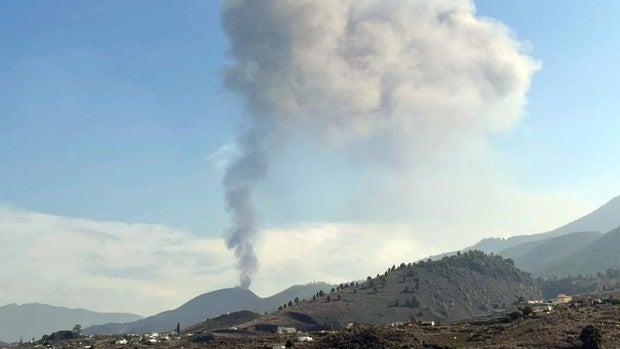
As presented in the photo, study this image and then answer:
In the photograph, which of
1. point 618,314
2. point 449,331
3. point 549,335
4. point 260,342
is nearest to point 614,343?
point 549,335

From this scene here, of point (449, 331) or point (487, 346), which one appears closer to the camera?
point (487, 346)

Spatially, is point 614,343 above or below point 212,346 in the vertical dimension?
below

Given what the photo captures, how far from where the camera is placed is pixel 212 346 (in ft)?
512

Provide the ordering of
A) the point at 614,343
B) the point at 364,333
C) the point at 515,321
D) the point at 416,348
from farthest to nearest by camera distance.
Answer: the point at 515,321 < the point at 364,333 < the point at 416,348 < the point at 614,343

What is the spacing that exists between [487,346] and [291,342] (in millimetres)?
49606

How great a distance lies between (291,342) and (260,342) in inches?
789

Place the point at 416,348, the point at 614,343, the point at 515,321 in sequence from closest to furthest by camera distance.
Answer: the point at 614,343 → the point at 416,348 → the point at 515,321

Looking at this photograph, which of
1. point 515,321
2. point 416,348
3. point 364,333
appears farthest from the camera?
point 515,321

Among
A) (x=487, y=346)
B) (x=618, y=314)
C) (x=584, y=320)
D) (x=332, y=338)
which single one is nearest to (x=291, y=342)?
(x=332, y=338)

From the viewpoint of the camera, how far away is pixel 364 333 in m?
134

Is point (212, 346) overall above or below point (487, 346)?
above

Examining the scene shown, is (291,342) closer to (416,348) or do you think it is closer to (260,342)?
(260,342)

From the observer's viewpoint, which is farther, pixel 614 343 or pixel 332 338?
pixel 332 338

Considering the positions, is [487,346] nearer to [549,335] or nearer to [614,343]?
[549,335]
